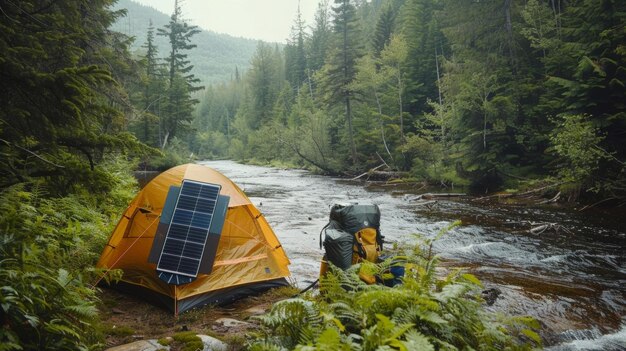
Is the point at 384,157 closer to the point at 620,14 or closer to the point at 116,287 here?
the point at 620,14

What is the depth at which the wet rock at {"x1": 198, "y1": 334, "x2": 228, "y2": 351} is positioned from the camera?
4445 millimetres

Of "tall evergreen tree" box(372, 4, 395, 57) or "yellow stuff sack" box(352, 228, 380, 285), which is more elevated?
"tall evergreen tree" box(372, 4, 395, 57)

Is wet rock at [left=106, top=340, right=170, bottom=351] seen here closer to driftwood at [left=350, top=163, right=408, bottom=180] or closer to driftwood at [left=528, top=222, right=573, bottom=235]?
driftwood at [left=528, top=222, right=573, bottom=235]

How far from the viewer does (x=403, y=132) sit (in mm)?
34844

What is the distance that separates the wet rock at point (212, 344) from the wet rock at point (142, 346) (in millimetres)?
416

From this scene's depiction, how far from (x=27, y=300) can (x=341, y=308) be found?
9.74ft

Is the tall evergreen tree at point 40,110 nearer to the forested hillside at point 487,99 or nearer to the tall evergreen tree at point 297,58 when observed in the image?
the forested hillside at point 487,99

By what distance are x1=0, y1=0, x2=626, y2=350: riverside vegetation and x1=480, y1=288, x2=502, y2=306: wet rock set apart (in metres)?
1.32

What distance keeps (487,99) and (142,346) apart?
78.6 ft

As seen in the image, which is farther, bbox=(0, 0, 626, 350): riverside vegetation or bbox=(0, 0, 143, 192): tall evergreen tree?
bbox=(0, 0, 143, 192): tall evergreen tree

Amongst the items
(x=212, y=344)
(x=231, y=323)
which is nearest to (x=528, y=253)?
(x=231, y=323)

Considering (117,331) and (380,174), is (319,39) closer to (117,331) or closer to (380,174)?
(380,174)

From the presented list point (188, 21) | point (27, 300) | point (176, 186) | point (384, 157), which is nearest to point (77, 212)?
point (176, 186)

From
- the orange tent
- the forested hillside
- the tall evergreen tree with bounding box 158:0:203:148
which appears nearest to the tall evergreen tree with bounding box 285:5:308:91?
the forested hillside
